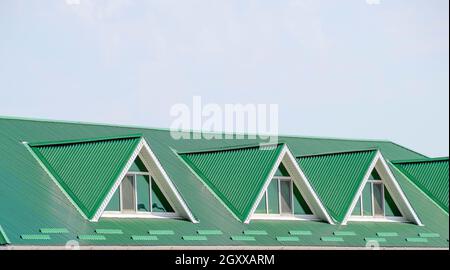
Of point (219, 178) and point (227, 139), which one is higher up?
point (227, 139)

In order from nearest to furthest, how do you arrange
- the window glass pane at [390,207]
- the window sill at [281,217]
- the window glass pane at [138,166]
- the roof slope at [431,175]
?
the window glass pane at [138,166] → the window sill at [281,217] → the window glass pane at [390,207] → the roof slope at [431,175]

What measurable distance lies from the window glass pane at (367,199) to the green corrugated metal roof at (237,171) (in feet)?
14.7

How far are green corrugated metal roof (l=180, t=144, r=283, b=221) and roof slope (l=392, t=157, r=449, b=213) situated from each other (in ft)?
→ 27.6

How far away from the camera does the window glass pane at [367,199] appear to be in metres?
39.1

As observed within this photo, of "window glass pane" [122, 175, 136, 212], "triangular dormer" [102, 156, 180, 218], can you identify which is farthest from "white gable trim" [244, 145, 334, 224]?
"window glass pane" [122, 175, 136, 212]

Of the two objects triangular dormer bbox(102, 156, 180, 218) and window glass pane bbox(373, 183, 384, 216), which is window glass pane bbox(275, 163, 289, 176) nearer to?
window glass pane bbox(373, 183, 384, 216)

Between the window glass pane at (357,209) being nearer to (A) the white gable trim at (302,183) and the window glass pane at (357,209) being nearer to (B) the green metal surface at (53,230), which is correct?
(A) the white gable trim at (302,183)

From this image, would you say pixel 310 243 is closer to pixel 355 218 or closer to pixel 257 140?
pixel 355 218

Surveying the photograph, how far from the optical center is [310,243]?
115 ft

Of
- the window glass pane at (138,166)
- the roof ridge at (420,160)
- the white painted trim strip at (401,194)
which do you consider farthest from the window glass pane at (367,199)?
the window glass pane at (138,166)

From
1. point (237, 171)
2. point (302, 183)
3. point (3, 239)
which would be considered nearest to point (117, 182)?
point (3, 239)

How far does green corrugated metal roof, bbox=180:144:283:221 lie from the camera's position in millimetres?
35438

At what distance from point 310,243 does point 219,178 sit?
330 cm
